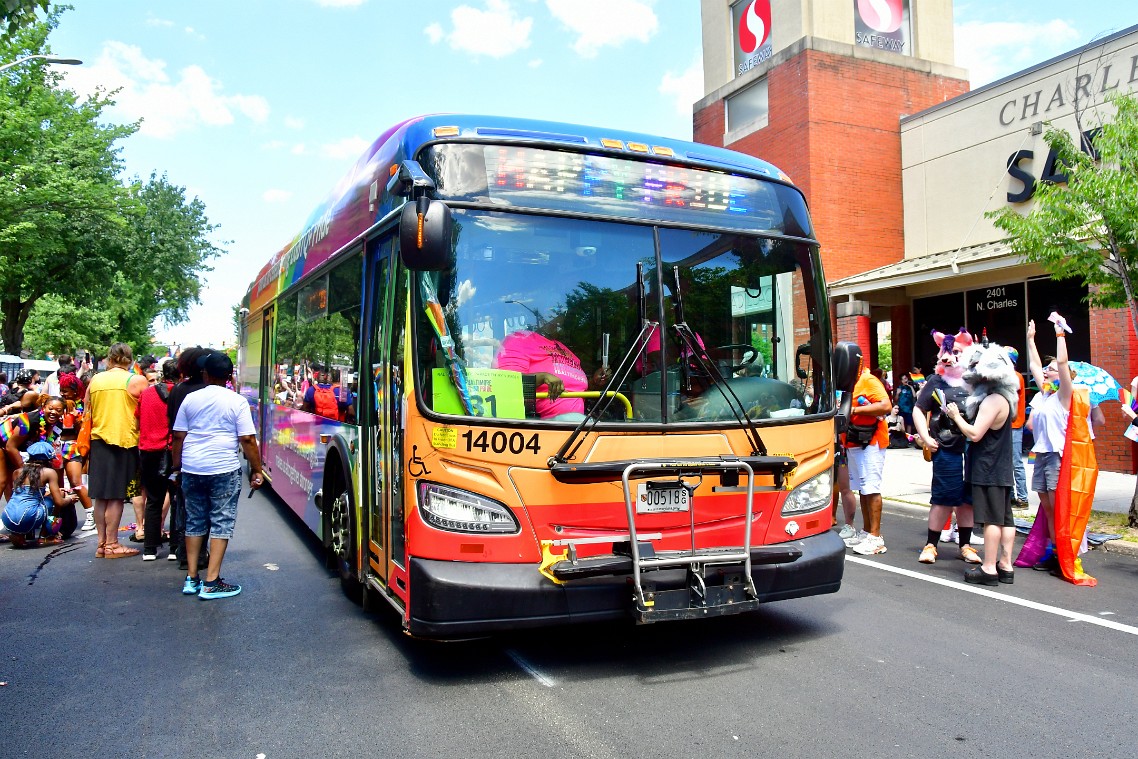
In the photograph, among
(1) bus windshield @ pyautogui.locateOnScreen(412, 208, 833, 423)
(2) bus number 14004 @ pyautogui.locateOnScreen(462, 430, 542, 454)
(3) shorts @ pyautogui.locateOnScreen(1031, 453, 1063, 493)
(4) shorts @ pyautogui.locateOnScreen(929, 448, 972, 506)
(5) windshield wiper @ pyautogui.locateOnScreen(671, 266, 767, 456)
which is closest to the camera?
(2) bus number 14004 @ pyautogui.locateOnScreen(462, 430, 542, 454)

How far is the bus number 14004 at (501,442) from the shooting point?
4250mm

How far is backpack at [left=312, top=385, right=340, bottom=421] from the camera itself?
655 cm

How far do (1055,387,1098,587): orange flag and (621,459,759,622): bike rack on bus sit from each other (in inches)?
148

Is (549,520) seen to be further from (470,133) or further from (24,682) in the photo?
(24,682)

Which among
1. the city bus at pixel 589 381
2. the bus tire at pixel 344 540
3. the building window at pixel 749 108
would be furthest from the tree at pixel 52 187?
the city bus at pixel 589 381

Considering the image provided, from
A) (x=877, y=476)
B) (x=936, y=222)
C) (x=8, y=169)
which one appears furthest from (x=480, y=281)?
(x=8, y=169)

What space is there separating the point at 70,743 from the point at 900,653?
4282 mm

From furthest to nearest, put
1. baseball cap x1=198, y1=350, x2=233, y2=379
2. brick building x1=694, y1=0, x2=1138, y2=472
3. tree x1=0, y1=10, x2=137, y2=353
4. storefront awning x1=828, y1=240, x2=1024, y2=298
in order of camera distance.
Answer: tree x1=0, y1=10, x2=137, y2=353 → brick building x1=694, y1=0, x2=1138, y2=472 → storefront awning x1=828, y1=240, x2=1024, y2=298 → baseball cap x1=198, y1=350, x2=233, y2=379

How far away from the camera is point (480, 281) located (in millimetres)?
4441

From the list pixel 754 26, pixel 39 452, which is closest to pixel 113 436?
pixel 39 452

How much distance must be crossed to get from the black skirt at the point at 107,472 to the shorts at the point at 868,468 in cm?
671

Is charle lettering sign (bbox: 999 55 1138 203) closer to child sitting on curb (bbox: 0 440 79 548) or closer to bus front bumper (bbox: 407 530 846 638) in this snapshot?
bus front bumper (bbox: 407 530 846 638)

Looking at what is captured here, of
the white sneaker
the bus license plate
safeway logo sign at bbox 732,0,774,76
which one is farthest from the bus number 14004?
safeway logo sign at bbox 732,0,774,76

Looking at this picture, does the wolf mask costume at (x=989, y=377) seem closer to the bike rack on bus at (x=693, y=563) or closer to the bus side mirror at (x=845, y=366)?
the bus side mirror at (x=845, y=366)
